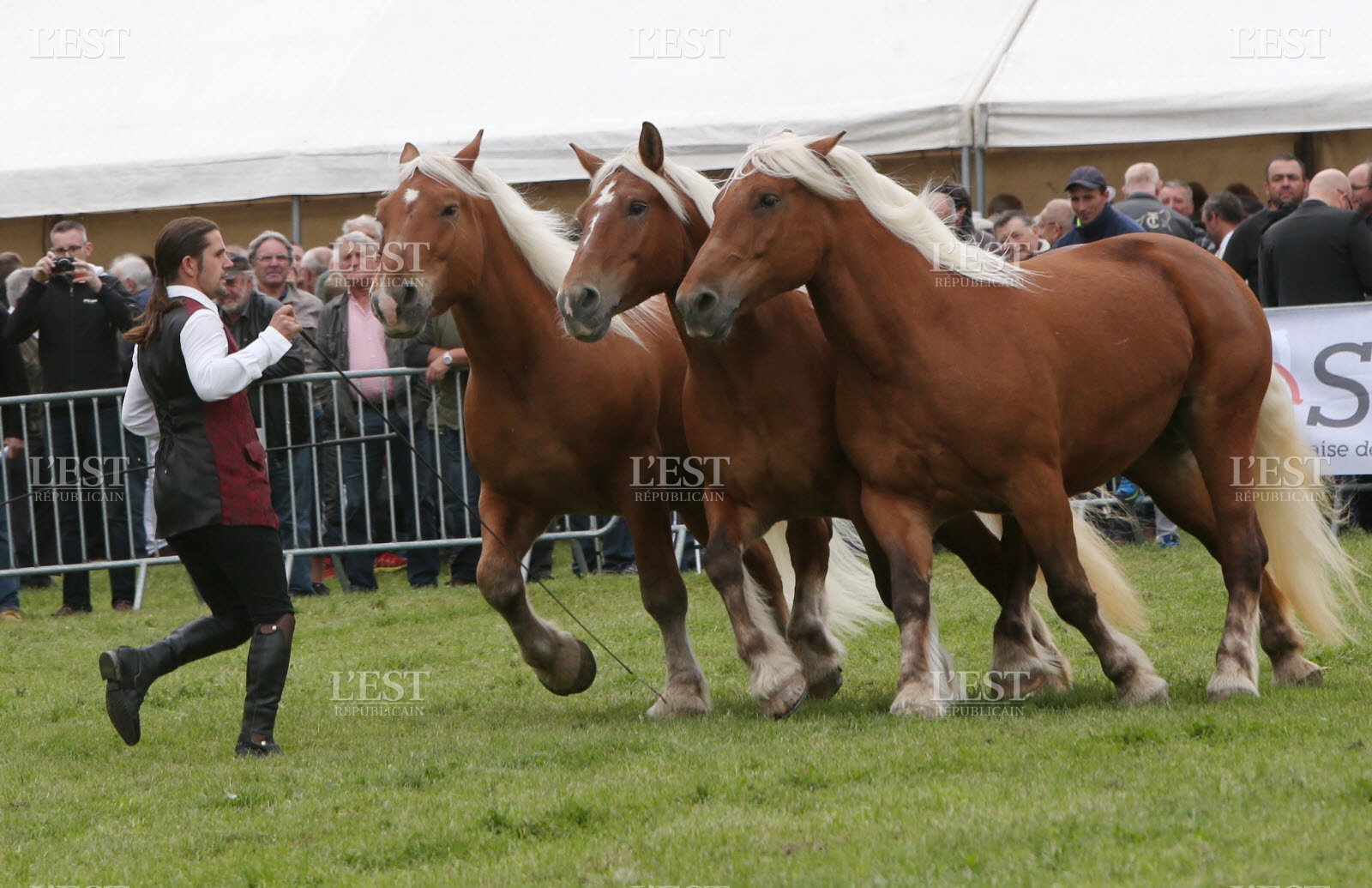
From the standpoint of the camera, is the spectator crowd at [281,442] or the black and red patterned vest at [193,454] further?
the spectator crowd at [281,442]

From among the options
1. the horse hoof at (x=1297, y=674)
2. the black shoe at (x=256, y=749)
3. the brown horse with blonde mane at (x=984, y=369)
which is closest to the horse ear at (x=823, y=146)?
the brown horse with blonde mane at (x=984, y=369)

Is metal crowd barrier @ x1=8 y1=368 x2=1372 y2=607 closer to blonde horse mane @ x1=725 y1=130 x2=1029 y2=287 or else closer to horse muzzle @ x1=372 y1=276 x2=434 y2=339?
horse muzzle @ x1=372 y1=276 x2=434 y2=339

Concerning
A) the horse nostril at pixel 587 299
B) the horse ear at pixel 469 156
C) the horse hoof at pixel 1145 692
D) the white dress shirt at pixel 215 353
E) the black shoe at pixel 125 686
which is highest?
the horse ear at pixel 469 156

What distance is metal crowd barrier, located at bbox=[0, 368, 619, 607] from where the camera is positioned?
12102 millimetres

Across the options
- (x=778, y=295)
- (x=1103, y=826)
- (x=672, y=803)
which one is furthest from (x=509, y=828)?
(x=778, y=295)

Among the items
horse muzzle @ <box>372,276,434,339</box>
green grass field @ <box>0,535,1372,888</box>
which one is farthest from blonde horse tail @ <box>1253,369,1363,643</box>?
horse muzzle @ <box>372,276,434,339</box>

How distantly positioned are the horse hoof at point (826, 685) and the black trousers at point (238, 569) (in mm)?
2219

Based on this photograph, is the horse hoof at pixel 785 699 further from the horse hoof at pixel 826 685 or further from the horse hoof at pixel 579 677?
the horse hoof at pixel 579 677

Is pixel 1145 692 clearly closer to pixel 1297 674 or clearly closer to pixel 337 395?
pixel 1297 674

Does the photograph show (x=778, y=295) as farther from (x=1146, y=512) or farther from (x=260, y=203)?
(x=260, y=203)

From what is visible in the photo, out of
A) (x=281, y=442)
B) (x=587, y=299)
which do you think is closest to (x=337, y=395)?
(x=281, y=442)

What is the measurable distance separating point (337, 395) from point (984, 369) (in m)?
6.88

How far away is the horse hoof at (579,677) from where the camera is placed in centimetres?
791

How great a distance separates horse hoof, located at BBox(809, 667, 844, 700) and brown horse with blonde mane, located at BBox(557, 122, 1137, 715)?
40 centimetres
